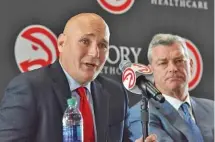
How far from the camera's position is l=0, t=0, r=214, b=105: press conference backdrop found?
9.91ft

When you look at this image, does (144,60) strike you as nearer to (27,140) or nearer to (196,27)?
(196,27)

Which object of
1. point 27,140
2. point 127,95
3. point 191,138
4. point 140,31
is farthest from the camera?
point 140,31

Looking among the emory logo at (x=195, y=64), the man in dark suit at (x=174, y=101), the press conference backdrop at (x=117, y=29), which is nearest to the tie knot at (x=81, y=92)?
the press conference backdrop at (x=117, y=29)

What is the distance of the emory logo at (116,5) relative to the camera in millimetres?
3346

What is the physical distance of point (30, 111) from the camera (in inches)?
91.6

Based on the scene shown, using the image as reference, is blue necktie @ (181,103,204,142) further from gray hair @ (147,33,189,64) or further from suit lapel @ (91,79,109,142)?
suit lapel @ (91,79,109,142)

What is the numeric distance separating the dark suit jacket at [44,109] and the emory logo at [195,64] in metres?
0.95

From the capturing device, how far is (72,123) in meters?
2.28

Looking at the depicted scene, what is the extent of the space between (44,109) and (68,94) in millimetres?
197

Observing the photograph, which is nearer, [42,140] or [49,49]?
[42,140]

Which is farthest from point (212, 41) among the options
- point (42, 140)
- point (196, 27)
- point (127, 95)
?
point (42, 140)

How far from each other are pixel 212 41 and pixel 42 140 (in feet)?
5.89

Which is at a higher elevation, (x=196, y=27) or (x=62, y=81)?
(x=196, y=27)

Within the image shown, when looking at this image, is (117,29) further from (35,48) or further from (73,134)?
(73,134)
